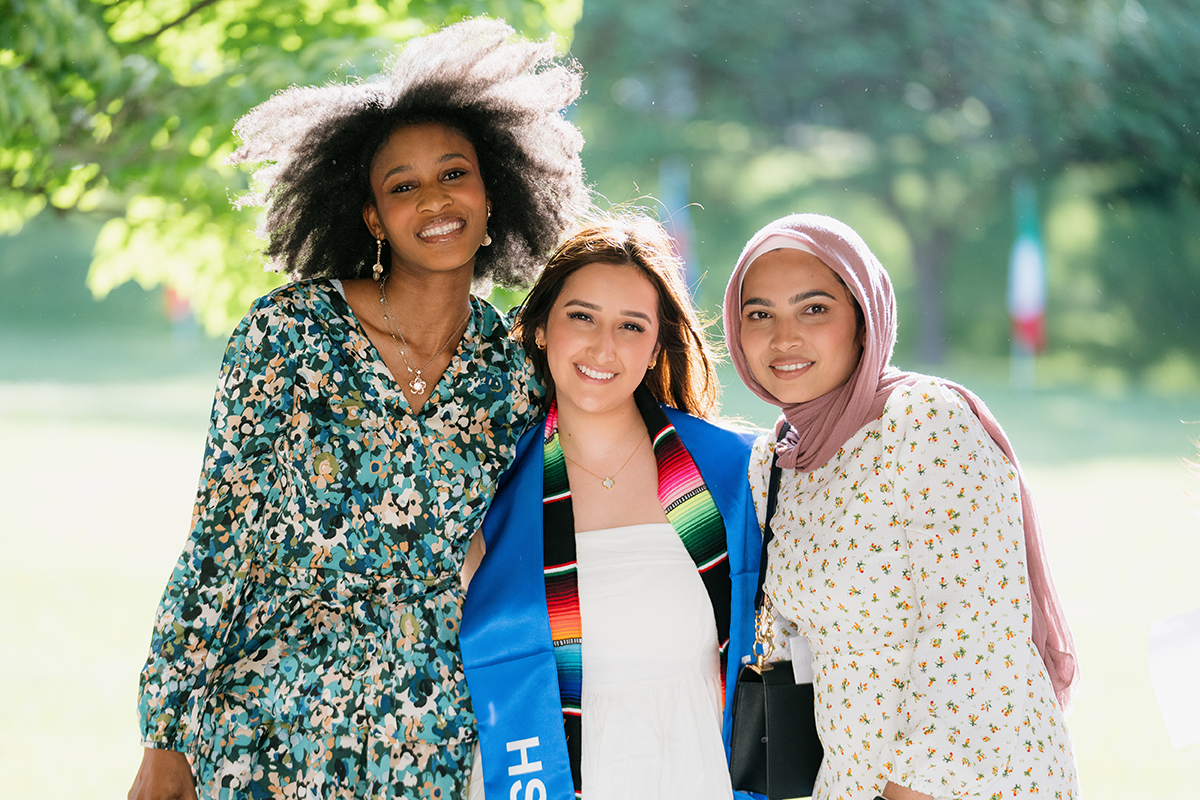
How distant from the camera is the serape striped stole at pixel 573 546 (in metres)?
2.60

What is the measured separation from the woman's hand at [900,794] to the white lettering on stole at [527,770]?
0.79m

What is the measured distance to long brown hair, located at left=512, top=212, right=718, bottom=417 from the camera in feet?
9.66

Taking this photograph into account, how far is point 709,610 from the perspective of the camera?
2693 mm

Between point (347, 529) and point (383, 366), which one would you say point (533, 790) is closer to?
point (347, 529)

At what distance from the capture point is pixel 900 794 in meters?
2.33

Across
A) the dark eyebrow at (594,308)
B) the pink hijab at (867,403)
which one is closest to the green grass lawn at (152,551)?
the pink hijab at (867,403)

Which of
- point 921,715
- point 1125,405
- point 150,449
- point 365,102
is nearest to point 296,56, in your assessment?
point 365,102

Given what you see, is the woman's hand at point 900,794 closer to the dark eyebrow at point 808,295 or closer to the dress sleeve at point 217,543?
the dark eyebrow at point 808,295

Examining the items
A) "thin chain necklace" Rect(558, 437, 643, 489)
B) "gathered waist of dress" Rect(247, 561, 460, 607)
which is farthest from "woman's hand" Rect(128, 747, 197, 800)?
"thin chain necklace" Rect(558, 437, 643, 489)

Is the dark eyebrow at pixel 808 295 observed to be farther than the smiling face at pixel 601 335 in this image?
No

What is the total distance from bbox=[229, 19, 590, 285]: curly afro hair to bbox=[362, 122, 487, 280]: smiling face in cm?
7

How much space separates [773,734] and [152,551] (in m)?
10.4

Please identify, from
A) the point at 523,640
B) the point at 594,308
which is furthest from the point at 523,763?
the point at 594,308

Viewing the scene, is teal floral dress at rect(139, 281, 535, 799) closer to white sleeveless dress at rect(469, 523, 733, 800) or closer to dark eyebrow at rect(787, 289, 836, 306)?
white sleeveless dress at rect(469, 523, 733, 800)
